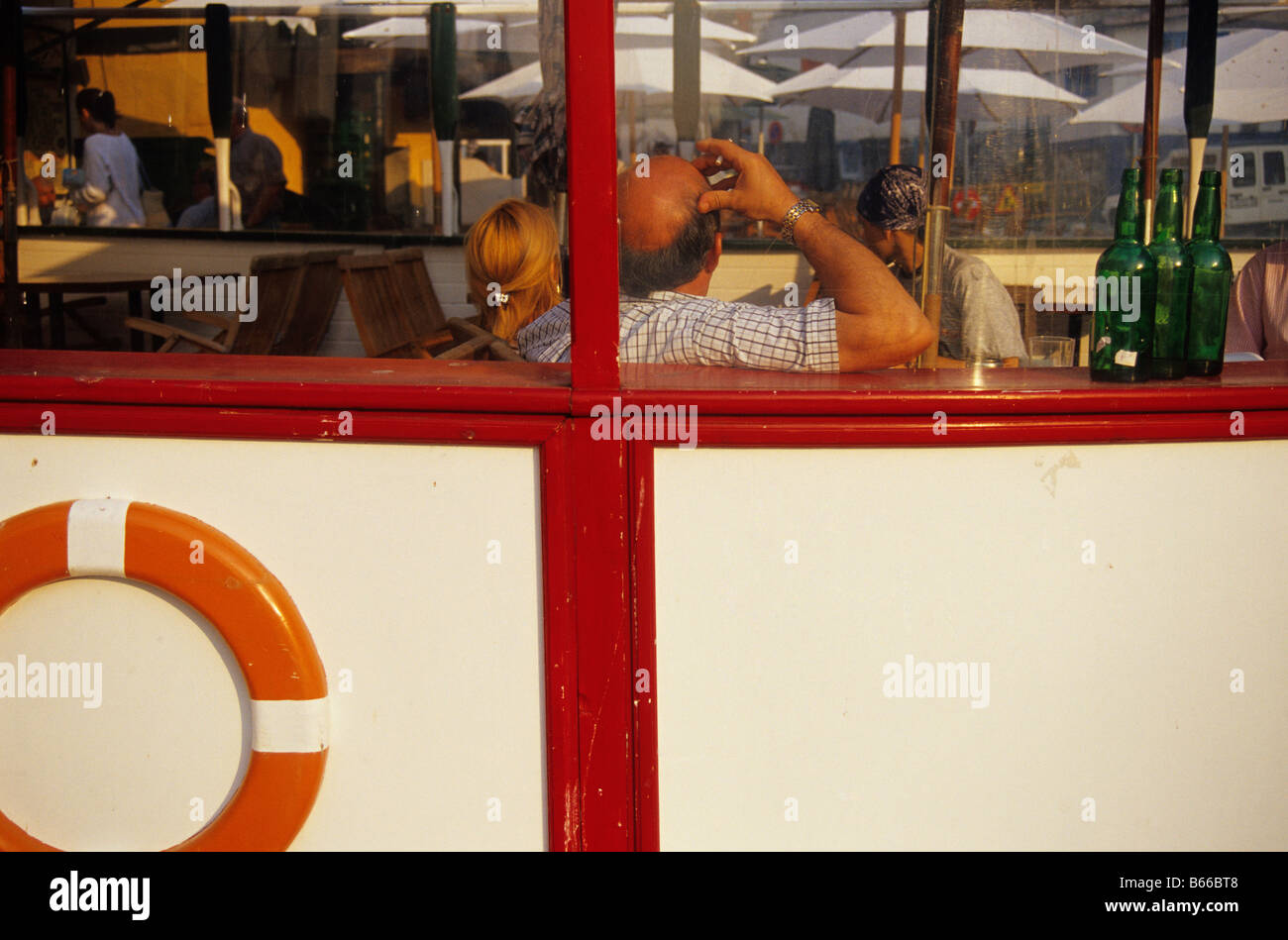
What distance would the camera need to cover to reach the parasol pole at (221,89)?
5605 mm

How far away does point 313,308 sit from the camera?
187 inches

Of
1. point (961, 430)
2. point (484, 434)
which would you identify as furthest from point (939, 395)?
point (484, 434)

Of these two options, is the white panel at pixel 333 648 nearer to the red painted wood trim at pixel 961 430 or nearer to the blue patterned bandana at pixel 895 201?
the red painted wood trim at pixel 961 430

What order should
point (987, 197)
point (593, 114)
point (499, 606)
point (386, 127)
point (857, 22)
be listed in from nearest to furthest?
point (593, 114) < point (499, 606) < point (987, 197) < point (857, 22) < point (386, 127)

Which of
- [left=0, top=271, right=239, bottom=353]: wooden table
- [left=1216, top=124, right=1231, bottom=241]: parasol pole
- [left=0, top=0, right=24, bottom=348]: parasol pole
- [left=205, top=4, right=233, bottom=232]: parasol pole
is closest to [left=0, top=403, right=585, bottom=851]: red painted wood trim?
[left=1216, top=124, right=1231, bottom=241]: parasol pole

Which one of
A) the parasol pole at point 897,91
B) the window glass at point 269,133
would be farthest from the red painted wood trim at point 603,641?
the window glass at point 269,133

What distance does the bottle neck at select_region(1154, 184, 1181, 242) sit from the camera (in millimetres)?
2076

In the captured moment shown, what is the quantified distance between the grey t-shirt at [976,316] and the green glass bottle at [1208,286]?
1.11 feet

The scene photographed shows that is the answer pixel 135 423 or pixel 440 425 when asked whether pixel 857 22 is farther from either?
pixel 135 423

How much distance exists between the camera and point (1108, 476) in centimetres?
188

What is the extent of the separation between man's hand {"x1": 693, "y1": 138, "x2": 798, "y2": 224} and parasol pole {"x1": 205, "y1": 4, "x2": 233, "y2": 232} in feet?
13.9

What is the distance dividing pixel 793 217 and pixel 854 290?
7.4 inches

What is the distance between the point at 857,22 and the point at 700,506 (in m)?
1.54
